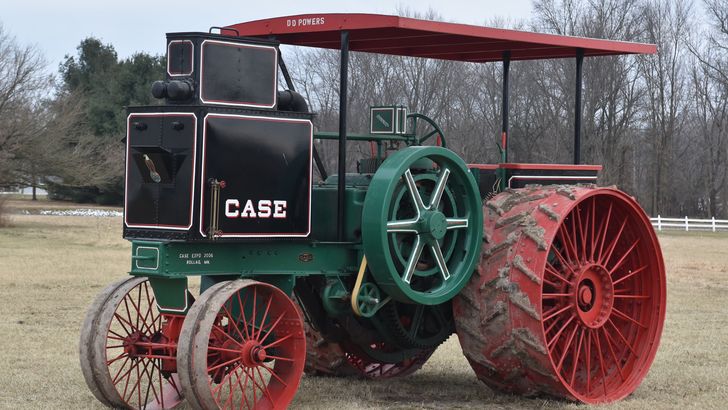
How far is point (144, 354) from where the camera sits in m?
7.45

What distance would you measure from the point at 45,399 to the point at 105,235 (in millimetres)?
23232

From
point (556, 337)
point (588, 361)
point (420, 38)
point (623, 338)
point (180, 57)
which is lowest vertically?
point (588, 361)

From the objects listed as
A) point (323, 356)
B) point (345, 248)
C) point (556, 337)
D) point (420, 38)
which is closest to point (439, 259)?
point (345, 248)

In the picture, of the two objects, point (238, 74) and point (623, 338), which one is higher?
point (238, 74)

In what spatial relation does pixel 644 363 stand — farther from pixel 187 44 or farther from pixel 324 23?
pixel 187 44

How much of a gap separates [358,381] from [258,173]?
267 centimetres

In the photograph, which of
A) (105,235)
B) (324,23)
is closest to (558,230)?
(324,23)

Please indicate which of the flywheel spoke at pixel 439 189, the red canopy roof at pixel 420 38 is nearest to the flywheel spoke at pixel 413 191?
the flywheel spoke at pixel 439 189

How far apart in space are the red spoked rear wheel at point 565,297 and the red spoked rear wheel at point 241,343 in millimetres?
1428

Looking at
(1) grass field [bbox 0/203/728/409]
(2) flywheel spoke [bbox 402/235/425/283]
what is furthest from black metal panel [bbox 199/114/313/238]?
(1) grass field [bbox 0/203/728/409]

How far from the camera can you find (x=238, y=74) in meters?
7.34

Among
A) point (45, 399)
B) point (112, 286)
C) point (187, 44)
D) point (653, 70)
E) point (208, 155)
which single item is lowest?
point (45, 399)

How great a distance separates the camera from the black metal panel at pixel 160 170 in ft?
23.0

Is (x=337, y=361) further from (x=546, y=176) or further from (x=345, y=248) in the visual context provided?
(x=546, y=176)
